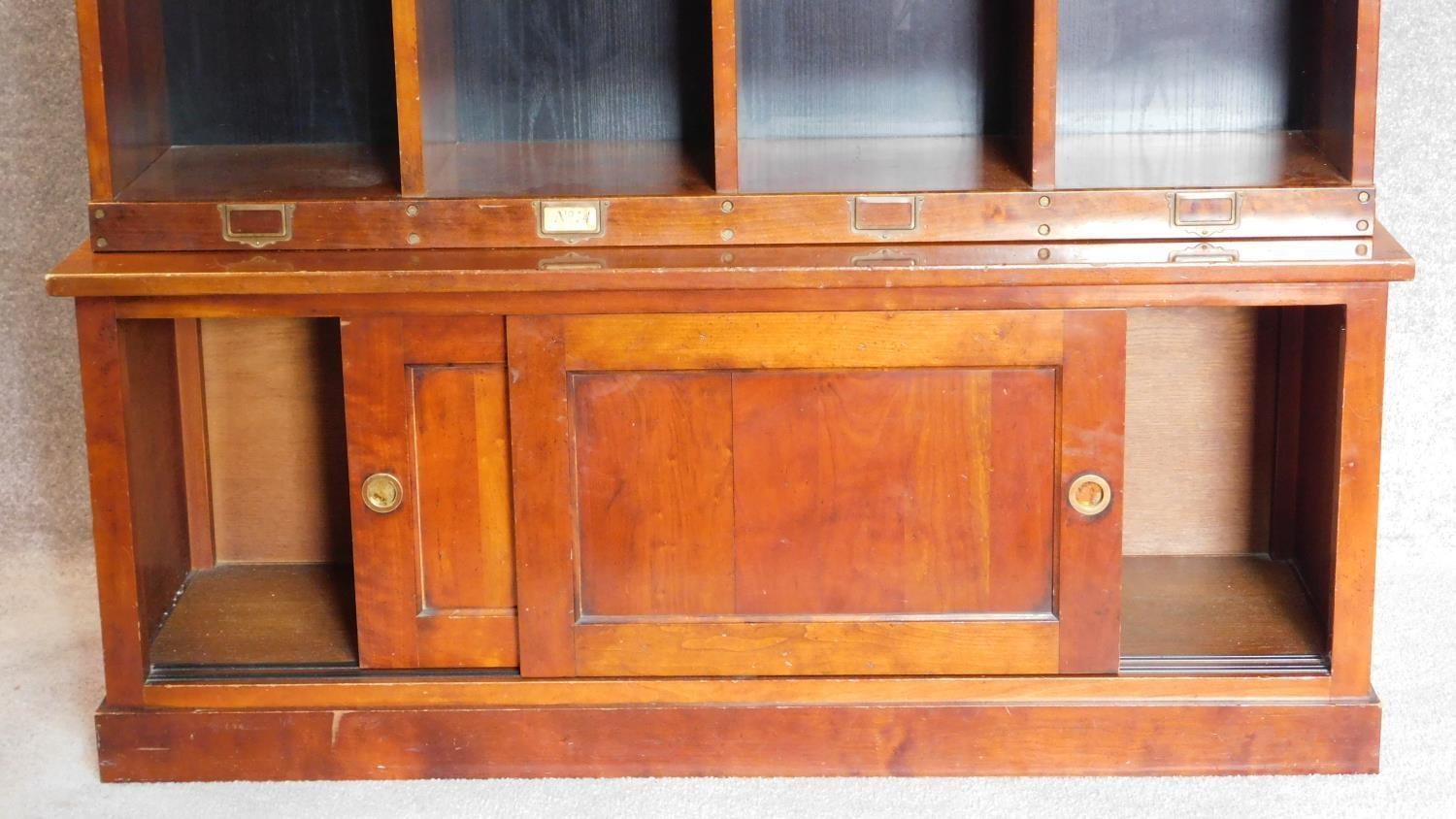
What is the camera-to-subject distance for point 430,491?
8.79ft

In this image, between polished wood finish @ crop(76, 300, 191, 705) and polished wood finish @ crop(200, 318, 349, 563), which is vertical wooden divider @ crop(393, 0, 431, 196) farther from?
polished wood finish @ crop(200, 318, 349, 563)

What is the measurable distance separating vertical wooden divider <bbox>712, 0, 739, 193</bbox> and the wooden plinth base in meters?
0.69

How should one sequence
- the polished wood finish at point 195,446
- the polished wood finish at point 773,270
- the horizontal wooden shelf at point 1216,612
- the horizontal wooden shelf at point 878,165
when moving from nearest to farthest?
the polished wood finish at point 773,270, the horizontal wooden shelf at point 878,165, the horizontal wooden shelf at point 1216,612, the polished wood finish at point 195,446

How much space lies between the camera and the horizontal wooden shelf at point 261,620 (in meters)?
2.79

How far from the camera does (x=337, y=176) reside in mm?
2756

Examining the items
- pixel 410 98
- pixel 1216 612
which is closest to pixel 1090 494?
pixel 1216 612

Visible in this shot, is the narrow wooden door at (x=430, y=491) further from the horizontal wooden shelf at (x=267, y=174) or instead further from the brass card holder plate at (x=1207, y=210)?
the brass card holder plate at (x=1207, y=210)

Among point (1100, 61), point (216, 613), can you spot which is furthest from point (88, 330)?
point (1100, 61)

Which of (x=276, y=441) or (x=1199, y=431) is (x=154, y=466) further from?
(x=1199, y=431)

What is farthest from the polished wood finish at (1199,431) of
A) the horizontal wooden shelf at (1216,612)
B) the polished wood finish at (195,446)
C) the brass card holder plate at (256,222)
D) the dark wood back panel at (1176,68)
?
the polished wood finish at (195,446)

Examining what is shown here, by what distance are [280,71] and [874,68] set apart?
0.84 metres

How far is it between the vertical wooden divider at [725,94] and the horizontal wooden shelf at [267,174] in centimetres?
42

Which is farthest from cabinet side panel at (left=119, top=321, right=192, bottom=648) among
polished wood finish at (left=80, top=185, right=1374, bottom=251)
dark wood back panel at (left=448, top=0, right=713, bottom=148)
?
dark wood back panel at (left=448, top=0, right=713, bottom=148)

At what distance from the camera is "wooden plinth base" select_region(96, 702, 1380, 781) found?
270 cm
